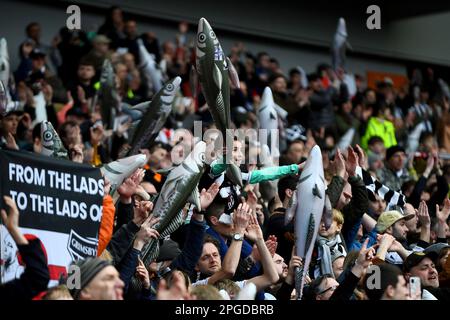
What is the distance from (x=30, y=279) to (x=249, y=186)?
3.70 m

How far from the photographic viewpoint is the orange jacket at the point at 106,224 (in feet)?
24.9

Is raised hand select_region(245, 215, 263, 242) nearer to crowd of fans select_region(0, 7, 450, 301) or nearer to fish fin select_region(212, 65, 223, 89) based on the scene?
crowd of fans select_region(0, 7, 450, 301)

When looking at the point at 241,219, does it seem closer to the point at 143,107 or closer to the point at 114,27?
the point at 143,107

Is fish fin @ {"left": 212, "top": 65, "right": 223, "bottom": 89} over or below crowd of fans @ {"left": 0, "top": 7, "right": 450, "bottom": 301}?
over

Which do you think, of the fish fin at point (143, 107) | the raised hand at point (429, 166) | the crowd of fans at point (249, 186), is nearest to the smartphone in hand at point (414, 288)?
the crowd of fans at point (249, 186)

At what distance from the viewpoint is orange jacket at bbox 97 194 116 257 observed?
7582 mm

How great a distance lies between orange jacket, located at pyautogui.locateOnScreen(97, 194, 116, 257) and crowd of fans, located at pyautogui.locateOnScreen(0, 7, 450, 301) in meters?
0.02

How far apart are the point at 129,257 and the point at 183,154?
3123mm

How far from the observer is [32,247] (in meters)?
6.15

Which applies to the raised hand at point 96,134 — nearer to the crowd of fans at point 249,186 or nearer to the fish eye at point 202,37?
the crowd of fans at point 249,186

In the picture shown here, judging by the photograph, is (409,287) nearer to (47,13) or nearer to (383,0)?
(47,13)

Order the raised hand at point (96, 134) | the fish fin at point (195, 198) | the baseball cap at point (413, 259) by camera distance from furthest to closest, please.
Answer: the raised hand at point (96, 134), the baseball cap at point (413, 259), the fish fin at point (195, 198)

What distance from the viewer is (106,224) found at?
25.2 ft

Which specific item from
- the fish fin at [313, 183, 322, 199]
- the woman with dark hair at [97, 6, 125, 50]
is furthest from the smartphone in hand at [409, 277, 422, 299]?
the woman with dark hair at [97, 6, 125, 50]
